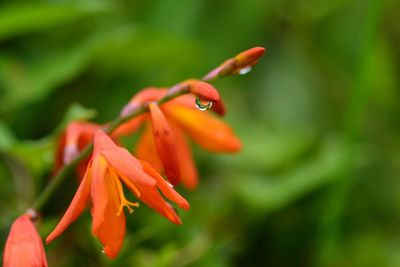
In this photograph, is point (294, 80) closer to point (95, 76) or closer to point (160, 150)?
point (95, 76)

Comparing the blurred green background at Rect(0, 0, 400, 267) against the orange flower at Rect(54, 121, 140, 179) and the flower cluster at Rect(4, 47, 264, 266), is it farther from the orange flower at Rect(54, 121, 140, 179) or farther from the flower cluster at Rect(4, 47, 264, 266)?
the flower cluster at Rect(4, 47, 264, 266)

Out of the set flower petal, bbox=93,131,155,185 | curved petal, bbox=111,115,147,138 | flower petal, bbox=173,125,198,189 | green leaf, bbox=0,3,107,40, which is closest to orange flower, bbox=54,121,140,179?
curved petal, bbox=111,115,147,138

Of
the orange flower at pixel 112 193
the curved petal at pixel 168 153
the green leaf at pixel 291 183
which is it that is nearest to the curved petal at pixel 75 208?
the orange flower at pixel 112 193

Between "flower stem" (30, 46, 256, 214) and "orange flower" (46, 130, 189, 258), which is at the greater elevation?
"flower stem" (30, 46, 256, 214)

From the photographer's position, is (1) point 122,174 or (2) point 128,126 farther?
(2) point 128,126

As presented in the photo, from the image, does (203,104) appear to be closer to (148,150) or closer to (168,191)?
(168,191)

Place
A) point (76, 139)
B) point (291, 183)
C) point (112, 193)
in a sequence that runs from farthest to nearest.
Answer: point (291, 183)
point (76, 139)
point (112, 193)

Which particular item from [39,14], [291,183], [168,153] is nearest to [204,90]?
[168,153]
